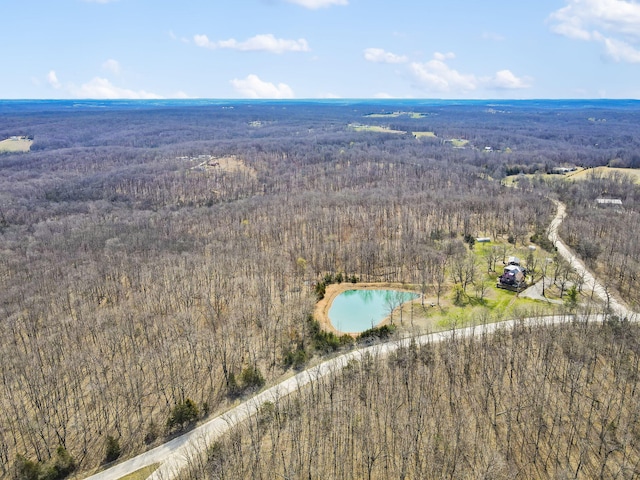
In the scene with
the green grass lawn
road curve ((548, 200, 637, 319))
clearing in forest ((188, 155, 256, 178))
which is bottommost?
the green grass lawn

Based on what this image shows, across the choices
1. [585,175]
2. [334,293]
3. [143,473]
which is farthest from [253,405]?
[585,175]

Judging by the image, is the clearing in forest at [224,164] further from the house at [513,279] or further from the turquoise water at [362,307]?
the house at [513,279]

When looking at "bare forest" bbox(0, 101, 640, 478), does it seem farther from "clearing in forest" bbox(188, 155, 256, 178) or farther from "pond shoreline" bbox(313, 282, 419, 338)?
"clearing in forest" bbox(188, 155, 256, 178)

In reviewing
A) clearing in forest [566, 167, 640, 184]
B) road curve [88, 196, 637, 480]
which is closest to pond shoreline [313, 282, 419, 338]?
road curve [88, 196, 637, 480]

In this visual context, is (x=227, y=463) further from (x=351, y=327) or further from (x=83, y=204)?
(x=83, y=204)

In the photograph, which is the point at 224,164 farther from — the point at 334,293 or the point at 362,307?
the point at 362,307

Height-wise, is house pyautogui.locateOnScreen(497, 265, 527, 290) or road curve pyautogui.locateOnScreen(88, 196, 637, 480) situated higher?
house pyautogui.locateOnScreen(497, 265, 527, 290)
